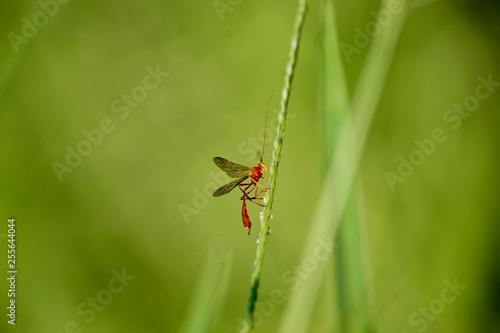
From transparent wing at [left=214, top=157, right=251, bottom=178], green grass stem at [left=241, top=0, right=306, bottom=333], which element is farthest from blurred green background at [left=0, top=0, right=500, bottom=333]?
green grass stem at [left=241, top=0, right=306, bottom=333]

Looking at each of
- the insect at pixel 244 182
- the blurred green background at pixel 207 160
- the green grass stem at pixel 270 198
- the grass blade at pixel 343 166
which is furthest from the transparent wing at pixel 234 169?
the blurred green background at pixel 207 160

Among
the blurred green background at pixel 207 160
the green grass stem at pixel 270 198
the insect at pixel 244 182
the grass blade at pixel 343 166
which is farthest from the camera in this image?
the blurred green background at pixel 207 160

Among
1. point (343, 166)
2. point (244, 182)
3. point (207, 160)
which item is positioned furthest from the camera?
point (207, 160)

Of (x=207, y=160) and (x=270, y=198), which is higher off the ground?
(x=207, y=160)

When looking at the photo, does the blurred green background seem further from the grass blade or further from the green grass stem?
the green grass stem

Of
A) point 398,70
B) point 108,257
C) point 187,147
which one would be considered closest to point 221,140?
point 187,147

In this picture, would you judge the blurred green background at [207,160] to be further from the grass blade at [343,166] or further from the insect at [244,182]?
the grass blade at [343,166]

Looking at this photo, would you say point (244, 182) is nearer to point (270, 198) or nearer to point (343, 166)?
point (343, 166)

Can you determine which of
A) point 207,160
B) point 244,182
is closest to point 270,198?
point 244,182
